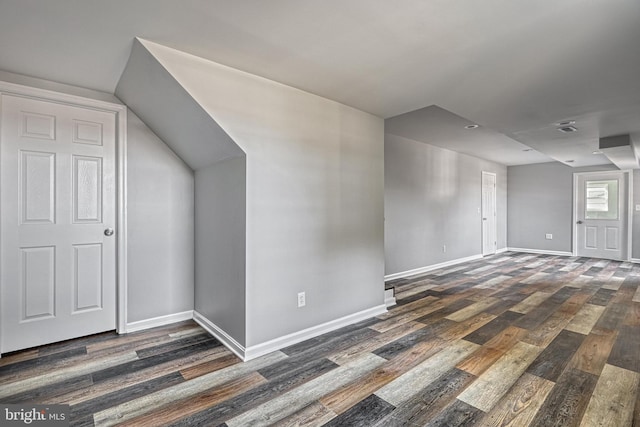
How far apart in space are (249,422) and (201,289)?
1643 millimetres

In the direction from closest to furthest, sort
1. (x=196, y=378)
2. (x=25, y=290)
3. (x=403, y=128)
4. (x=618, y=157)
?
(x=196, y=378)
(x=25, y=290)
(x=403, y=128)
(x=618, y=157)

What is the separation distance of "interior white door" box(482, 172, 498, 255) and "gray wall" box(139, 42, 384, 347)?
4.99 metres

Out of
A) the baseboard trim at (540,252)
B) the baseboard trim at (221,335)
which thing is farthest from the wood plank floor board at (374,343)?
the baseboard trim at (540,252)

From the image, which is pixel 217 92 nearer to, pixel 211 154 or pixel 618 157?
pixel 211 154

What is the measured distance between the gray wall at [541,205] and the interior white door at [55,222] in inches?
349

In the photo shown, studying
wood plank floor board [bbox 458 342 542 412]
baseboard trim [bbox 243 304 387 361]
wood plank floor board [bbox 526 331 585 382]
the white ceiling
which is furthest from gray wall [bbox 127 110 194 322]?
wood plank floor board [bbox 526 331 585 382]

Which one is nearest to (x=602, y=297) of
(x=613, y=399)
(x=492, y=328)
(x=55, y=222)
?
(x=492, y=328)

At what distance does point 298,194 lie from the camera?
264 centimetres

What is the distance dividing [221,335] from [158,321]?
31.6 inches

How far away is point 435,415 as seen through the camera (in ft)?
5.59

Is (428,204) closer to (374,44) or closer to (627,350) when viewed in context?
(627,350)

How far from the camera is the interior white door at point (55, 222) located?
2391mm

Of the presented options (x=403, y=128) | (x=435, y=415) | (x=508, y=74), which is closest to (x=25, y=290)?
(x=435, y=415)

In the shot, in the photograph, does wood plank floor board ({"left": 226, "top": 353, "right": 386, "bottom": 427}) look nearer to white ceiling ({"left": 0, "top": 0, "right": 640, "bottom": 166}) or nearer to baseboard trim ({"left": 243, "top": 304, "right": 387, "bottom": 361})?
baseboard trim ({"left": 243, "top": 304, "right": 387, "bottom": 361})
